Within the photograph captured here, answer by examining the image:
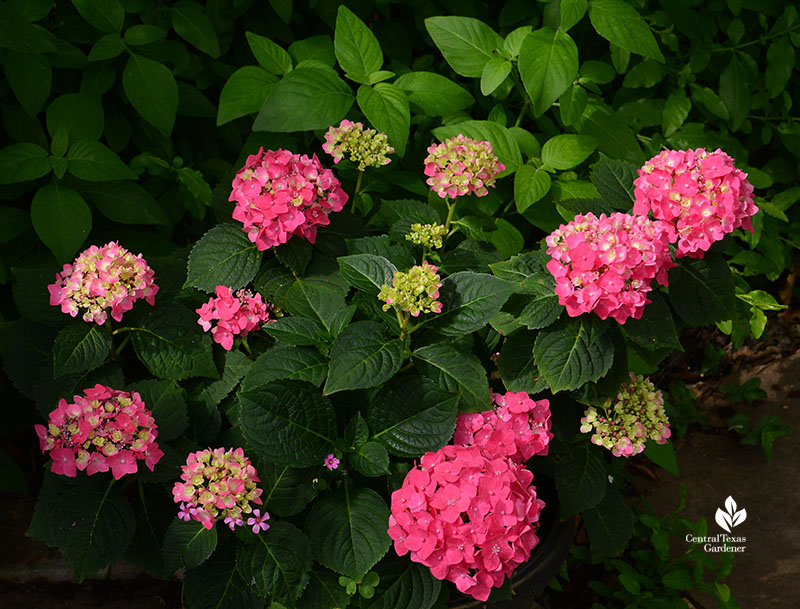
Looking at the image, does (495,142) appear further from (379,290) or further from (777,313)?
(777,313)

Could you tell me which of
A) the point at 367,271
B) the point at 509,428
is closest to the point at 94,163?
the point at 367,271

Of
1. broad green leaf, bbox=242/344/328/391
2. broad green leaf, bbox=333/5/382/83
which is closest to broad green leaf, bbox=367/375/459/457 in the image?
broad green leaf, bbox=242/344/328/391

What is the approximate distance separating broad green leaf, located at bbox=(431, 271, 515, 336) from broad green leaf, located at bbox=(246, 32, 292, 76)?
896mm

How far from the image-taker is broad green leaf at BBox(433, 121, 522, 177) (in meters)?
2.08

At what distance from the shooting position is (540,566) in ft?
5.40

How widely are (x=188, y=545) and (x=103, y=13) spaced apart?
1.25 meters

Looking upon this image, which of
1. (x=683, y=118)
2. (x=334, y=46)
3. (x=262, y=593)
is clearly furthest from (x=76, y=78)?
(x=683, y=118)

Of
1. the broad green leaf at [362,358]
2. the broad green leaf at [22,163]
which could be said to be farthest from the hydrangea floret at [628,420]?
the broad green leaf at [22,163]

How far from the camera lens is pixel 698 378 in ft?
9.80

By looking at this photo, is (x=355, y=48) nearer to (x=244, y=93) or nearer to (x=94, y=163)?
(x=244, y=93)

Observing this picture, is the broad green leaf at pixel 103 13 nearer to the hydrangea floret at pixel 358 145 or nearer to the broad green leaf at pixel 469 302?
the hydrangea floret at pixel 358 145

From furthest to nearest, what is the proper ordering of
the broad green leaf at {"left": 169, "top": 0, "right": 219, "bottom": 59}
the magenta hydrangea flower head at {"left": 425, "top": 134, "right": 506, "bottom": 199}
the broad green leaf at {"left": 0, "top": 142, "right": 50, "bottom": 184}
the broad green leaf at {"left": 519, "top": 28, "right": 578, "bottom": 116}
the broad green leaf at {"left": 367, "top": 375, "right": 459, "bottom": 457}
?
the broad green leaf at {"left": 169, "top": 0, "right": 219, "bottom": 59} < the broad green leaf at {"left": 519, "top": 28, "right": 578, "bottom": 116} < the broad green leaf at {"left": 0, "top": 142, "right": 50, "bottom": 184} < the magenta hydrangea flower head at {"left": 425, "top": 134, "right": 506, "bottom": 199} < the broad green leaf at {"left": 367, "top": 375, "right": 459, "bottom": 457}

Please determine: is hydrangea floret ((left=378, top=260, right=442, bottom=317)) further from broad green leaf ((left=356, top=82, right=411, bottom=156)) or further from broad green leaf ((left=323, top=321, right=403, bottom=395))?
broad green leaf ((left=356, top=82, right=411, bottom=156))

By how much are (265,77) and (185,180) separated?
0.34 metres
